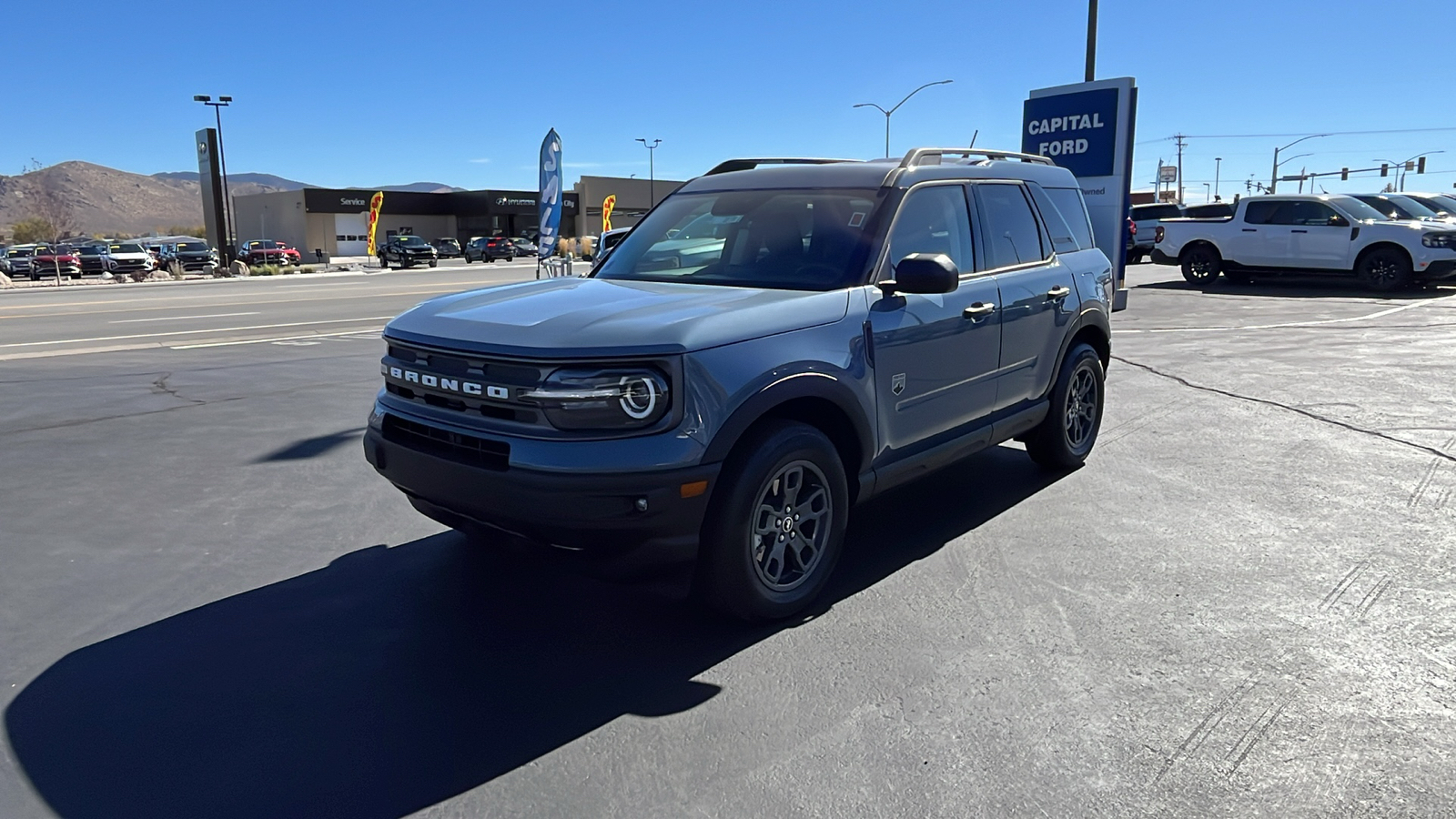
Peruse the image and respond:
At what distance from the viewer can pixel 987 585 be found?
439 cm

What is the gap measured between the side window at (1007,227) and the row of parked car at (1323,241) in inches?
601

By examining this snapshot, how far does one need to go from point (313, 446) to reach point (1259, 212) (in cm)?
1831

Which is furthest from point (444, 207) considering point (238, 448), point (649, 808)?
point (649, 808)

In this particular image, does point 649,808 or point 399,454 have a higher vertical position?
point 399,454

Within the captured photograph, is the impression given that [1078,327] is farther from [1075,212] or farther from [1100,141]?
[1100,141]

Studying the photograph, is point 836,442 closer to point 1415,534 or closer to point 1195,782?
point 1195,782

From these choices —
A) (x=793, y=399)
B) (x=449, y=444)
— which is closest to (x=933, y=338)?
(x=793, y=399)

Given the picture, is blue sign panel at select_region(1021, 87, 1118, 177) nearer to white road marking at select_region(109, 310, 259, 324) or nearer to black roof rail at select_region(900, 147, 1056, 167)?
black roof rail at select_region(900, 147, 1056, 167)

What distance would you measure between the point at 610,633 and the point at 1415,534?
4.02 meters

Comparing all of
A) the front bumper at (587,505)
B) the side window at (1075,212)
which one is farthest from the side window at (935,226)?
the front bumper at (587,505)

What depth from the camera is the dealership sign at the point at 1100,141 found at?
A: 15547mm

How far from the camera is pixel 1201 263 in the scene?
20.2m

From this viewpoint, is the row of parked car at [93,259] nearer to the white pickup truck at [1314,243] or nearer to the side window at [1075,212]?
the white pickup truck at [1314,243]

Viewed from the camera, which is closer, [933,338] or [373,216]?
[933,338]
